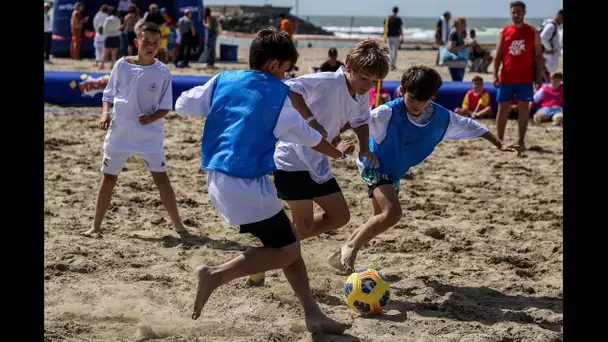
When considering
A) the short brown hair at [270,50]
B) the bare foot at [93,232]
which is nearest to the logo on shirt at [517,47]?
the bare foot at [93,232]

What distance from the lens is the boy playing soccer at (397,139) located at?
15.7ft

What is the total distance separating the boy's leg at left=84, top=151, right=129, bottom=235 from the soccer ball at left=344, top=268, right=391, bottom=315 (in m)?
2.27

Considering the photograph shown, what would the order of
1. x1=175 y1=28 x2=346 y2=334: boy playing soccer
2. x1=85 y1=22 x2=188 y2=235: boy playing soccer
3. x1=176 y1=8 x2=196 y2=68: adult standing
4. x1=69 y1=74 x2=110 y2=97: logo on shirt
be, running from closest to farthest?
x1=175 y1=28 x2=346 y2=334: boy playing soccer, x1=85 y1=22 x2=188 y2=235: boy playing soccer, x1=69 y1=74 x2=110 y2=97: logo on shirt, x1=176 y1=8 x2=196 y2=68: adult standing

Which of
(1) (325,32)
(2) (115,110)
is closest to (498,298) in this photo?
(2) (115,110)

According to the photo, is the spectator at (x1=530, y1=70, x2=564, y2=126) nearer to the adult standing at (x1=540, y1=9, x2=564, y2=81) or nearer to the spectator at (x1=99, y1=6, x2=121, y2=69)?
the adult standing at (x1=540, y1=9, x2=564, y2=81)

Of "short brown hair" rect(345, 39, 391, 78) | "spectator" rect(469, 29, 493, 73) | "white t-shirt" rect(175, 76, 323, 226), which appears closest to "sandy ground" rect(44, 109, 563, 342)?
"white t-shirt" rect(175, 76, 323, 226)

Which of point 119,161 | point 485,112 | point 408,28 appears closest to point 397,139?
point 119,161

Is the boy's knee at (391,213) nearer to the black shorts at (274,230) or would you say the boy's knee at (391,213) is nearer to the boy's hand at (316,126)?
the boy's hand at (316,126)

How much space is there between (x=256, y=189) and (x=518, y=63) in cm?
675

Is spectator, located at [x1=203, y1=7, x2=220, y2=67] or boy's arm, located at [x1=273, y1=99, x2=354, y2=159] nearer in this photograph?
boy's arm, located at [x1=273, y1=99, x2=354, y2=159]

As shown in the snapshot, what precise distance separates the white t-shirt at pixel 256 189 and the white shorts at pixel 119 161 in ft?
7.08

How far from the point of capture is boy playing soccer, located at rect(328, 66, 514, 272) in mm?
4781

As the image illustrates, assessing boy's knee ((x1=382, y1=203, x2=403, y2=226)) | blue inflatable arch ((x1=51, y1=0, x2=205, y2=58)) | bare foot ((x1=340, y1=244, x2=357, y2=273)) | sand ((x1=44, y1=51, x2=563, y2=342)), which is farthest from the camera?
blue inflatable arch ((x1=51, y1=0, x2=205, y2=58))
